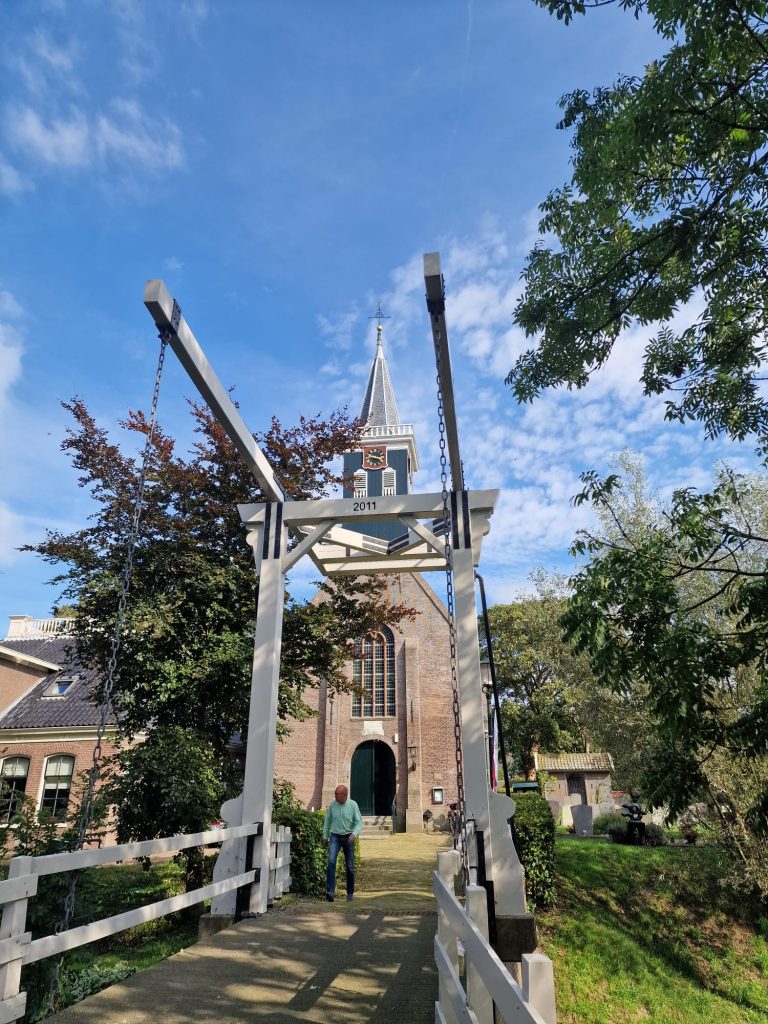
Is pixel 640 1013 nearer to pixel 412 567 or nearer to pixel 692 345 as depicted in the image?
pixel 412 567

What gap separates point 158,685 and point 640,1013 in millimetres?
7440

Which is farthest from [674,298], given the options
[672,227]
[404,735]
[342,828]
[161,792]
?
[404,735]

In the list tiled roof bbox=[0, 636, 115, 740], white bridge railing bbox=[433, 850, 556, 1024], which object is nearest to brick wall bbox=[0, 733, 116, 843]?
tiled roof bbox=[0, 636, 115, 740]

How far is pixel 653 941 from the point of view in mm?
9328

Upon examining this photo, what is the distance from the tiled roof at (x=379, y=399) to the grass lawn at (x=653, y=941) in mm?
29569

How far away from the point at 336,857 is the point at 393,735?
18.4m

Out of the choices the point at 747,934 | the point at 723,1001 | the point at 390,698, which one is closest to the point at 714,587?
the point at 747,934

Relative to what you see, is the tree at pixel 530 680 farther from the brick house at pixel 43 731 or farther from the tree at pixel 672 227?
the tree at pixel 672 227

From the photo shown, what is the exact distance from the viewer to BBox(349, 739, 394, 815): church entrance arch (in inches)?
997

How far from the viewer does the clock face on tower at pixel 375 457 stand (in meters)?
35.8

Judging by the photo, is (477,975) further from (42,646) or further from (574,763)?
(574,763)

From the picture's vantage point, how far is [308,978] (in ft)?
Answer: 14.6

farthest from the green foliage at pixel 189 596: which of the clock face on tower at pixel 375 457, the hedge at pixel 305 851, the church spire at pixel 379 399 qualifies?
the church spire at pixel 379 399

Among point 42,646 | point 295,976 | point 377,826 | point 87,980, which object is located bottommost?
point 87,980
